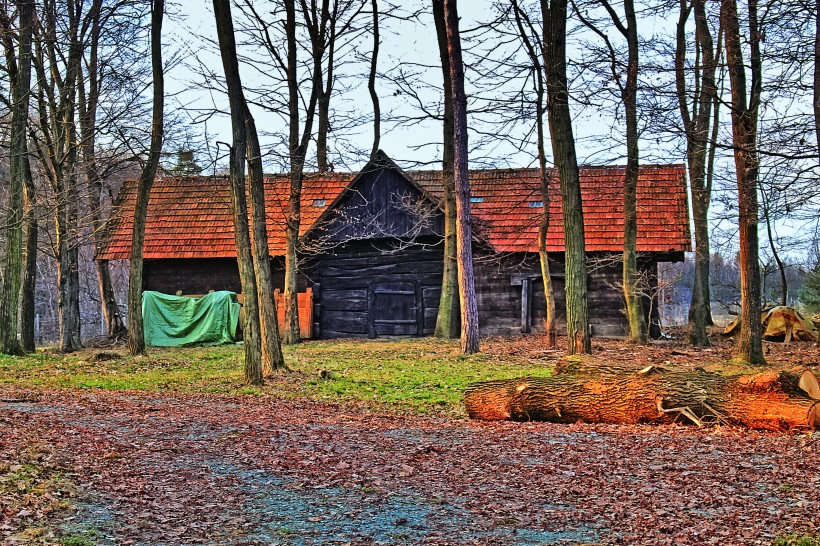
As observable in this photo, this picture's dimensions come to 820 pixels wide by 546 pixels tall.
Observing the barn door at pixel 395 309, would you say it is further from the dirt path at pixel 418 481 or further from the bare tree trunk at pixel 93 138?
the dirt path at pixel 418 481

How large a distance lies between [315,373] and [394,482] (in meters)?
10.0

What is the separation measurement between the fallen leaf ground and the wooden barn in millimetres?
18761

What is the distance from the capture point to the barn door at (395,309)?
31312 millimetres

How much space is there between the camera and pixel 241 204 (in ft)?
53.3

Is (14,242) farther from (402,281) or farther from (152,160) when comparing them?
(402,281)

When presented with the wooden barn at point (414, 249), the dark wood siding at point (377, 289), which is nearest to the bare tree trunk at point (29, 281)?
the wooden barn at point (414, 249)

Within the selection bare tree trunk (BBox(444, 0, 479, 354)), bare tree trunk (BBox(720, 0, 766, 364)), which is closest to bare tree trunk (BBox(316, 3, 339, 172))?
bare tree trunk (BBox(444, 0, 479, 354))

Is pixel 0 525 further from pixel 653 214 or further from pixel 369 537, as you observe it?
pixel 653 214

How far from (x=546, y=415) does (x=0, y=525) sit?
24.8 feet

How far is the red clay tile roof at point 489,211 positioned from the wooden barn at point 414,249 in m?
0.05

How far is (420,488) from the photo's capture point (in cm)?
786

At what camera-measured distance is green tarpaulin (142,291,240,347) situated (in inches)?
1145

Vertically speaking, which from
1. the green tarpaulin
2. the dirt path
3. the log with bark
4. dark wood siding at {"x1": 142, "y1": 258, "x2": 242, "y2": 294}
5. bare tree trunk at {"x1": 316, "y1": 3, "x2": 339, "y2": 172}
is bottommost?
the dirt path

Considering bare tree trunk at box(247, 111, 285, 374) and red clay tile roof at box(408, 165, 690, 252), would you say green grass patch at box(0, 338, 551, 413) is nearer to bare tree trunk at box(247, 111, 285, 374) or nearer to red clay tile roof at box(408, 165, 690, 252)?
bare tree trunk at box(247, 111, 285, 374)
